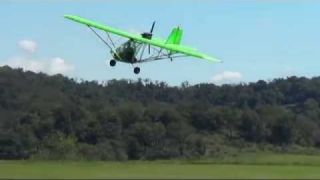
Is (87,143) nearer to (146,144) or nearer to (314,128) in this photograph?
(146,144)

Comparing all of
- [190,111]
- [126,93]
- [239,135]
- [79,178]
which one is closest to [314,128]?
[239,135]

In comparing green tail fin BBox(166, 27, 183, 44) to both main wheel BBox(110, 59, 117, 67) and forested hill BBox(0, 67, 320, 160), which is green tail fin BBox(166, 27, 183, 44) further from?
forested hill BBox(0, 67, 320, 160)

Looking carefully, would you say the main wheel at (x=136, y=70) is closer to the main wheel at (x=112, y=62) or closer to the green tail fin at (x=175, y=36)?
the main wheel at (x=112, y=62)

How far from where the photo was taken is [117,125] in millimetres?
126375

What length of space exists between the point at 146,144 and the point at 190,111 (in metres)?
30.2

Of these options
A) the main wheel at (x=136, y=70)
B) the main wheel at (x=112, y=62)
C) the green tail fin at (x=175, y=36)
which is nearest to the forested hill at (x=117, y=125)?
the green tail fin at (x=175, y=36)

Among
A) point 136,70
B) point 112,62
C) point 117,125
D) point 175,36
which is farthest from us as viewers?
point 117,125

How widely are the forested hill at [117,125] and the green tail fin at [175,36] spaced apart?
39.8m

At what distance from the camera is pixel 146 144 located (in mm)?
119312

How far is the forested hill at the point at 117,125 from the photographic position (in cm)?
10931

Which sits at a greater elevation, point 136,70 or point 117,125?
point 136,70

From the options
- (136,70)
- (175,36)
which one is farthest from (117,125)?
(136,70)

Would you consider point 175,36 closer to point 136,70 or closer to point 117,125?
point 136,70

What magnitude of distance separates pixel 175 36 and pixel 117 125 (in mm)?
70552
